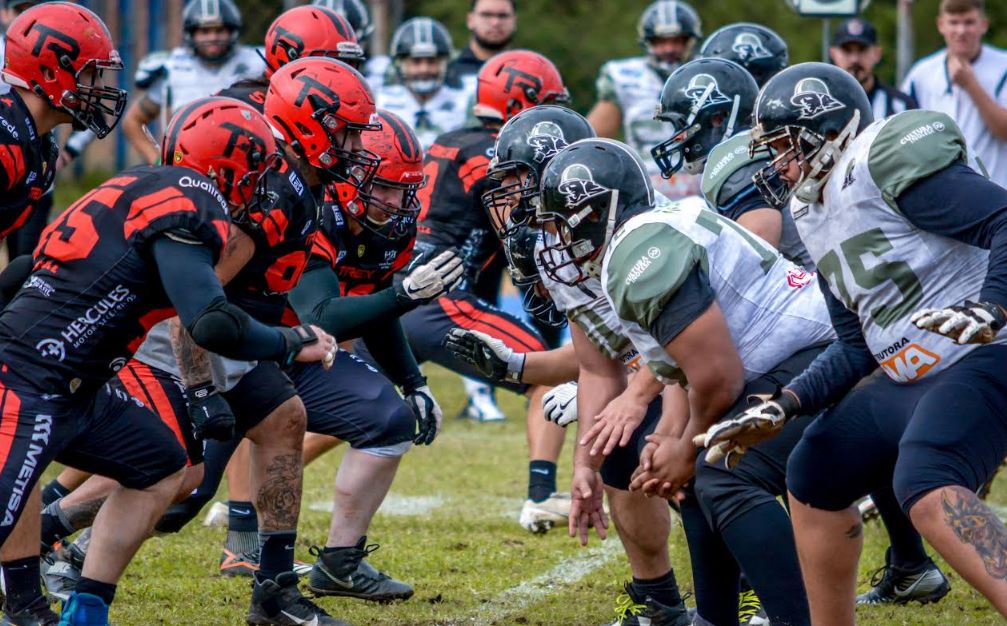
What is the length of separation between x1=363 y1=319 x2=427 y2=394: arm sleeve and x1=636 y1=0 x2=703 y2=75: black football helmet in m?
3.86

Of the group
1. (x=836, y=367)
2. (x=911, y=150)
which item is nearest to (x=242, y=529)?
(x=836, y=367)

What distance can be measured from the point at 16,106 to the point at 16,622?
178 cm

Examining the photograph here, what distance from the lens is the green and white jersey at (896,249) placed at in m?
3.26

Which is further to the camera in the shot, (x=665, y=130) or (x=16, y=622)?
(x=665, y=130)

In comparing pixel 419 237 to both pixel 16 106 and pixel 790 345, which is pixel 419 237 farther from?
pixel 790 345

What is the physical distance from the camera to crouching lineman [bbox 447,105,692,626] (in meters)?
3.96

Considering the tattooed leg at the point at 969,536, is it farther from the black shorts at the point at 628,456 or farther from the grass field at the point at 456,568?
the grass field at the point at 456,568

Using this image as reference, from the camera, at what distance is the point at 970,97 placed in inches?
298

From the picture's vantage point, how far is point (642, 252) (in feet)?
11.1

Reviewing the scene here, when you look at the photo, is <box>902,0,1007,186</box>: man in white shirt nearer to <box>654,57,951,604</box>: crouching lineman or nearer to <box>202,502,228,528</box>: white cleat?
<box>654,57,951,604</box>: crouching lineman

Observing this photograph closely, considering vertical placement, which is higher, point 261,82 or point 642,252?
point 642,252

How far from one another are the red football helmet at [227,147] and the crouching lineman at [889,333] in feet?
4.41

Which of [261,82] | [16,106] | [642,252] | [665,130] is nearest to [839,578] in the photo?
[642,252]

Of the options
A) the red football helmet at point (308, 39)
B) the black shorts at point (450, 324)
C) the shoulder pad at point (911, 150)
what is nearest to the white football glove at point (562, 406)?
the shoulder pad at point (911, 150)
